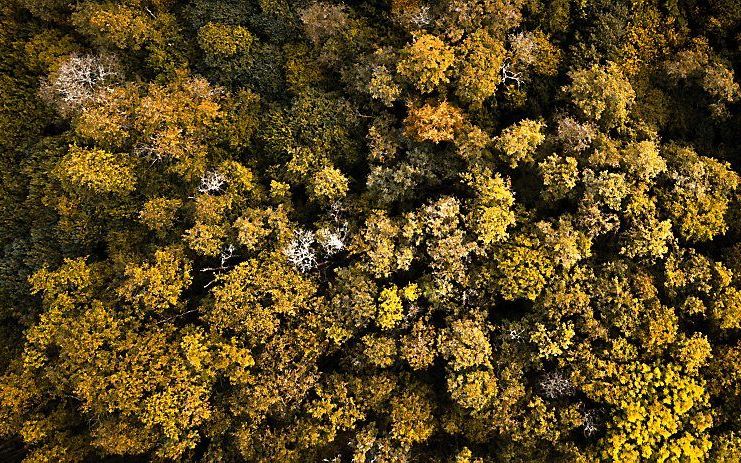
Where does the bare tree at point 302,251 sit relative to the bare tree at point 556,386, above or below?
below

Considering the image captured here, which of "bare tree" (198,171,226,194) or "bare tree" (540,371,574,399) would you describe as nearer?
"bare tree" (540,371,574,399)

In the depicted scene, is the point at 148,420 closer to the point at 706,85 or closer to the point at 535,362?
the point at 535,362

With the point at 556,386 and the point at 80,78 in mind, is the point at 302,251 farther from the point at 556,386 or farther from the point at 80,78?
the point at 80,78

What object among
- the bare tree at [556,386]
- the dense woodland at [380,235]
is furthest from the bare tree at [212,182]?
the bare tree at [556,386]

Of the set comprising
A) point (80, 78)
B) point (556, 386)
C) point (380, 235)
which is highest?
point (380, 235)

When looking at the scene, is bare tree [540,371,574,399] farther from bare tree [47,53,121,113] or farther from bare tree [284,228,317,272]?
bare tree [47,53,121,113]

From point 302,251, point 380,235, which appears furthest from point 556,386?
point 302,251

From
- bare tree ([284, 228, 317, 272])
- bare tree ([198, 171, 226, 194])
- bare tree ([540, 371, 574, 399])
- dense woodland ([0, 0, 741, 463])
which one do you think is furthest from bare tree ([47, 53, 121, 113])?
bare tree ([540, 371, 574, 399])

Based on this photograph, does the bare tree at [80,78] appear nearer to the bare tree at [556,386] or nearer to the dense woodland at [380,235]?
the dense woodland at [380,235]

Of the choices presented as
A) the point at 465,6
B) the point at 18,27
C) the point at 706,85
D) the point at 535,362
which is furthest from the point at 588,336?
the point at 18,27
